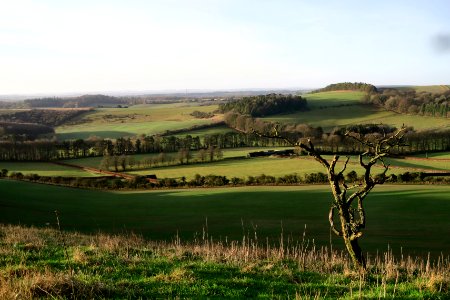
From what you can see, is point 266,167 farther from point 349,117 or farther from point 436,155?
point 349,117

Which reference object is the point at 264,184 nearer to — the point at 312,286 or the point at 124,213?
the point at 124,213

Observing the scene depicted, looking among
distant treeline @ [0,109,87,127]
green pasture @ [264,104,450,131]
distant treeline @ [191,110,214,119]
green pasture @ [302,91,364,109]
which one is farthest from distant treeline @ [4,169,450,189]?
distant treeline @ [0,109,87,127]

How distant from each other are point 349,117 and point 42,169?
10685cm

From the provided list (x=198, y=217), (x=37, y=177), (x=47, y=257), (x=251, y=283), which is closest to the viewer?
(x=251, y=283)

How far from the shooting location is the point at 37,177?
74.6 meters

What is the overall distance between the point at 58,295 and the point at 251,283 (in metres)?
4.97

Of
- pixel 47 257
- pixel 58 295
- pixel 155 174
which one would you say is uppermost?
pixel 58 295

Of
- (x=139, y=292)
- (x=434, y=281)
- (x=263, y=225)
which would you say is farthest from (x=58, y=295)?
(x=263, y=225)

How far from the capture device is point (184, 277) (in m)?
11.3

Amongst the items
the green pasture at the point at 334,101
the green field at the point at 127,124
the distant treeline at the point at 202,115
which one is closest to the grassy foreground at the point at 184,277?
the green field at the point at 127,124

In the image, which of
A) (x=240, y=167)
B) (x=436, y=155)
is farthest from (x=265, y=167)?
(x=436, y=155)

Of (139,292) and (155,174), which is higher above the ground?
(139,292)

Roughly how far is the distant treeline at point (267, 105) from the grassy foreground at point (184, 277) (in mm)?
149526

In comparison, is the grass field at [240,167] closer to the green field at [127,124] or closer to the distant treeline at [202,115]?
the green field at [127,124]
